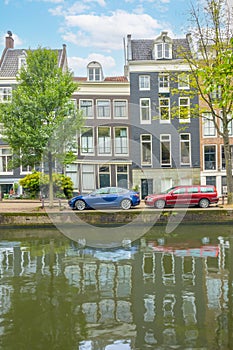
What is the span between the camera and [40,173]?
1228 inches

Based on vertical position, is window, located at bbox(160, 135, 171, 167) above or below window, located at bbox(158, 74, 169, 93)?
below

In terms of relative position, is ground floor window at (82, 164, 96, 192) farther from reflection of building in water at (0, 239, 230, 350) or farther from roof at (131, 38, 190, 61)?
reflection of building in water at (0, 239, 230, 350)

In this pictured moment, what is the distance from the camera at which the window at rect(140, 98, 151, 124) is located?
3478 centimetres

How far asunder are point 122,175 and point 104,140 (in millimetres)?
3320

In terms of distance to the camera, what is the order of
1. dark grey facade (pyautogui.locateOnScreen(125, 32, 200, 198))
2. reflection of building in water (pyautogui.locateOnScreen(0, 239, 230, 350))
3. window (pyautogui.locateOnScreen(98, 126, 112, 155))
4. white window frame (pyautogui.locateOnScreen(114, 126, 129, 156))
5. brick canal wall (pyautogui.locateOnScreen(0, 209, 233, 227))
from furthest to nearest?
dark grey facade (pyautogui.locateOnScreen(125, 32, 200, 198)) → white window frame (pyautogui.locateOnScreen(114, 126, 129, 156)) → window (pyautogui.locateOnScreen(98, 126, 112, 155)) → brick canal wall (pyautogui.locateOnScreen(0, 209, 233, 227)) → reflection of building in water (pyautogui.locateOnScreen(0, 239, 230, 350))

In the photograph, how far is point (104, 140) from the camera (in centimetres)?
3372

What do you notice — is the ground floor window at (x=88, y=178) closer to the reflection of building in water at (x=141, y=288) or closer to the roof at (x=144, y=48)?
the roof at (x=144, y=48)

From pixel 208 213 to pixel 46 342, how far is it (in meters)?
14.3

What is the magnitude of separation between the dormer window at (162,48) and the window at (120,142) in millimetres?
7149

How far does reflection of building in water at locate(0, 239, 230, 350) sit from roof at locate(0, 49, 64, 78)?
77.5 feet

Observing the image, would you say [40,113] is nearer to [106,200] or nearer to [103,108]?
[106,200]

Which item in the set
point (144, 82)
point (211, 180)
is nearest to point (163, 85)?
point (144, 82)

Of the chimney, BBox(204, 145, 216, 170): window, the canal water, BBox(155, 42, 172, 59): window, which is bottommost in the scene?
the canal water

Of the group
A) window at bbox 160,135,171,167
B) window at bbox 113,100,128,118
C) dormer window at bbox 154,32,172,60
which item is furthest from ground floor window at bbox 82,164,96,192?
dormer window at bbox 154,32,172,60
